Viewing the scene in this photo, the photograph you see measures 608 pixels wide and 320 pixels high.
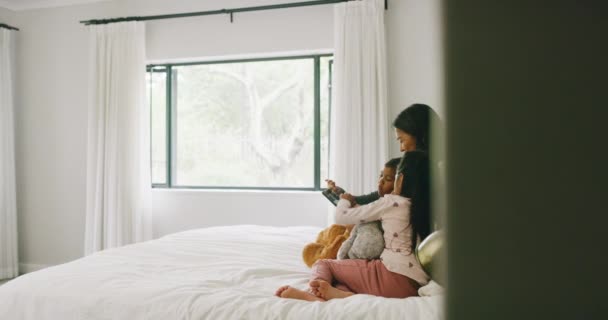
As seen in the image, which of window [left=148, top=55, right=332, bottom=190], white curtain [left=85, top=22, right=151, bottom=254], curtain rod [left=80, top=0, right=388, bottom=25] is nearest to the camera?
curtain rod [left=80, top=0, right=388, bottom=25]

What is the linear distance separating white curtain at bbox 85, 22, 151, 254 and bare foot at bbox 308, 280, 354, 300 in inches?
102

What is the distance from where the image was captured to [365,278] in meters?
1.45

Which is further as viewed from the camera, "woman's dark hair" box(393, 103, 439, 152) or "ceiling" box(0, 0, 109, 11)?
"ceiling" box(0, 0, 109, 11)

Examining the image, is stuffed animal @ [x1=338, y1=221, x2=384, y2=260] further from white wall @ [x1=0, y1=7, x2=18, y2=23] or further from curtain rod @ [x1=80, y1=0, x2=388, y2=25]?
white wall @ [x1=0, y1=7, x2=18, y2=23]

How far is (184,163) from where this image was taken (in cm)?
390

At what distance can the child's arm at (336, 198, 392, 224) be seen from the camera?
5.02 feet

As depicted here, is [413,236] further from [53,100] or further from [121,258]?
[53,100]

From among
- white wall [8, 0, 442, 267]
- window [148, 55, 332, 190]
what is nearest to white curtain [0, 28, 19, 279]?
white wall [8, 0, 442, 267]

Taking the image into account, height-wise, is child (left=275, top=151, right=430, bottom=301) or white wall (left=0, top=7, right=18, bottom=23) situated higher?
white wall (left=0, top=7, right=18, bottom=23)

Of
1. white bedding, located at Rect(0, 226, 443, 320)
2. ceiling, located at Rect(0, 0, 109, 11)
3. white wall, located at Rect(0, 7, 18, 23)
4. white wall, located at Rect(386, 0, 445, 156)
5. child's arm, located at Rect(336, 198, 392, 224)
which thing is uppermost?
ceiling, located at Rect(0, 0, 109, 11)

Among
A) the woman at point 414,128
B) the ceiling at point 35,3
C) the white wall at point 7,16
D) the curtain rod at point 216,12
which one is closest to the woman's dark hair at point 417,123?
the woman at point 414,128

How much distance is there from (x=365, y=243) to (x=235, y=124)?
2529 mm

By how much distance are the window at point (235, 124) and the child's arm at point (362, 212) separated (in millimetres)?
1960

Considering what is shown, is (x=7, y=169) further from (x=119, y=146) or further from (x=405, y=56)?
(x=405, y=56)
